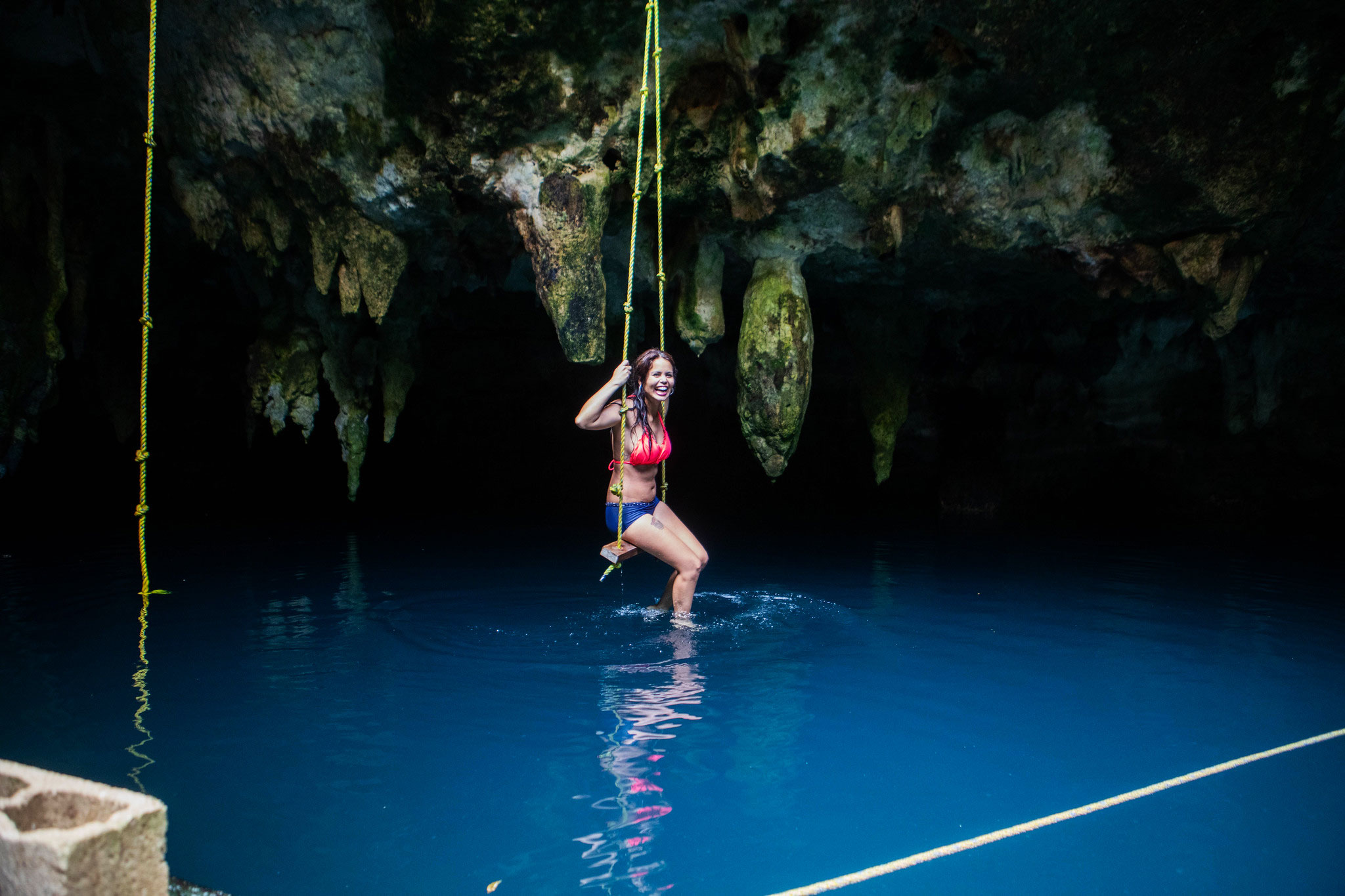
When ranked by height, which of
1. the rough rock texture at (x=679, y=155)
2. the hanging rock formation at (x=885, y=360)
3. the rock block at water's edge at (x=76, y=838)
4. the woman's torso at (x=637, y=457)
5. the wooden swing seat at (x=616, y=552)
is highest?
the rough rock texture at (x=679, y=155)

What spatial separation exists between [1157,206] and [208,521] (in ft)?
39.8

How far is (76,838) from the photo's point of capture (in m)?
1.69

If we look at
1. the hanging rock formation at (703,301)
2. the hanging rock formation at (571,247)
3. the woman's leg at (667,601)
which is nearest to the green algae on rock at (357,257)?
→ the hanging rock formation at (571,247)

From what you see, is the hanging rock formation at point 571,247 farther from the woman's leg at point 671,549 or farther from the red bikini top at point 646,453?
the woman's leg at point 671,549

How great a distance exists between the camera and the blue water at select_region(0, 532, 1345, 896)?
108 inches

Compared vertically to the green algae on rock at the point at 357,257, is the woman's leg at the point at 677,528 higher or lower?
lower

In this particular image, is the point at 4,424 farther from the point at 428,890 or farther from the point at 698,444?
the point at 698,444

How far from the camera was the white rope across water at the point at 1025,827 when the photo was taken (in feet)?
8.26

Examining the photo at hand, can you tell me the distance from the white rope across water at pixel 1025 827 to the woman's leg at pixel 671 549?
3006 mm

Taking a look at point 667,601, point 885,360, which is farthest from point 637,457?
point 885,360

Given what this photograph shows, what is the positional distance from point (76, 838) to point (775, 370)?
6102 millimetres

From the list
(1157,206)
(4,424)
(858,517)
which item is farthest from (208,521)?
(1157,206)

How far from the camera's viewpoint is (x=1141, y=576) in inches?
324

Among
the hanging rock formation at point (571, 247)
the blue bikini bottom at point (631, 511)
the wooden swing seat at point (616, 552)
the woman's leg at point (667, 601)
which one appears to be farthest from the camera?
the hanging rock formation at point (571, 247)
